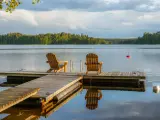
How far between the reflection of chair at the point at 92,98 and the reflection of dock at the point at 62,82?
80cm

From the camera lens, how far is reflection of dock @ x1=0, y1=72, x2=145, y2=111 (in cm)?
1098

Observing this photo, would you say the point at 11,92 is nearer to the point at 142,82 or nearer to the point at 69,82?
the point at 69,82

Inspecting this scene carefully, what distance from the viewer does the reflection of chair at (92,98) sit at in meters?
11.8

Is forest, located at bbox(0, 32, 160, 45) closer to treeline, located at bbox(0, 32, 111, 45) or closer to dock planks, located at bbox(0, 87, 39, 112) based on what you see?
treeline, located at bbox(0, 32, 111, 45)

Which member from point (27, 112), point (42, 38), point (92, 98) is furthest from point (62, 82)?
point (42, 38)

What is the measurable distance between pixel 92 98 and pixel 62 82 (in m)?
1.48

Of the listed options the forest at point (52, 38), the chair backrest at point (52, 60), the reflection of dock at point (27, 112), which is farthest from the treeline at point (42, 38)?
the reflection of dock at point (27, 112)

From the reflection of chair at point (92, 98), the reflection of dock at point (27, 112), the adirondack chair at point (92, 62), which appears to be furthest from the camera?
the adirondack chair at point (92, 62)

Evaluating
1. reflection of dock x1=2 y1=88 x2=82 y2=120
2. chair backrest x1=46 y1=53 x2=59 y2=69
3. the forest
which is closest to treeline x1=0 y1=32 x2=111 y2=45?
the forest

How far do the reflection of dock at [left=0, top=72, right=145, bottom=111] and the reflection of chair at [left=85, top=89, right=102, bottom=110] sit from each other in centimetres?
80

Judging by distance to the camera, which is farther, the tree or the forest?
the forest

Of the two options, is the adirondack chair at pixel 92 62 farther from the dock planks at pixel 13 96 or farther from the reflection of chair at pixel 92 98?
the dock planks at pixel 13 96

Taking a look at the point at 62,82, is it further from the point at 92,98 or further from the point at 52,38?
the point at 52,38

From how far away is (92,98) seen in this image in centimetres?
1342
